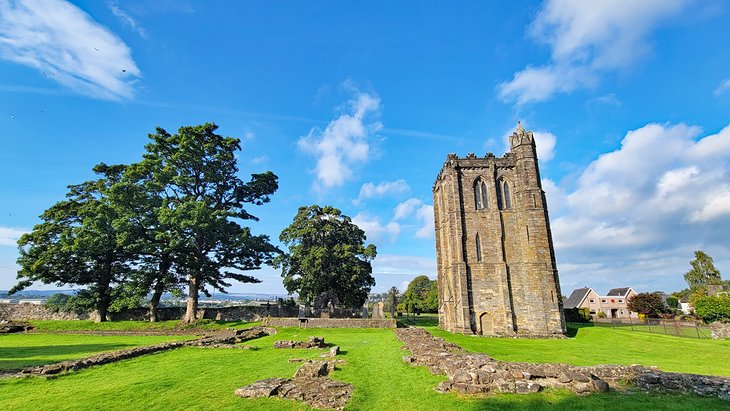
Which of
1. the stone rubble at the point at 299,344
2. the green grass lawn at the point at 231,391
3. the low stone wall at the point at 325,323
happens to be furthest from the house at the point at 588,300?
the green grass lawn at the point at 231,391

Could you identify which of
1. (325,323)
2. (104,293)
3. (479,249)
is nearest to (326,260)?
(325,323)

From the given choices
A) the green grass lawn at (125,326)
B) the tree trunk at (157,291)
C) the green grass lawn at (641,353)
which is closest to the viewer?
the green grass lawn at (641,353)

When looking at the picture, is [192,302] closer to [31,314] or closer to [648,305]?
[31,314]

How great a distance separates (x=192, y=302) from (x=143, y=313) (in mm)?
6281

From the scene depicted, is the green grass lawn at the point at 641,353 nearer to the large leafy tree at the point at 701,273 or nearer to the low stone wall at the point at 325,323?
the low stone wall at the point at 325,323

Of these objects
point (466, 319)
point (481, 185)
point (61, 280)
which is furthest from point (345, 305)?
point (61, 280)

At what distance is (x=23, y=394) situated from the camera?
991 centimetres

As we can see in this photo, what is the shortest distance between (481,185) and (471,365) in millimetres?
25993

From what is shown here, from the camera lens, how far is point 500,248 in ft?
108

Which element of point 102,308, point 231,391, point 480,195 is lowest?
point 231,391

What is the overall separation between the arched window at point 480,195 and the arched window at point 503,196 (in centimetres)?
127

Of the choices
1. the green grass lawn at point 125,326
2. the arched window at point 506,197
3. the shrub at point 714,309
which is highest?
the arched window at point 506,197

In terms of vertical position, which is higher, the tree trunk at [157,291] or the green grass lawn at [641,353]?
the tree trunk at [157,291]

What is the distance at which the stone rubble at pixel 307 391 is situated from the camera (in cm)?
930
